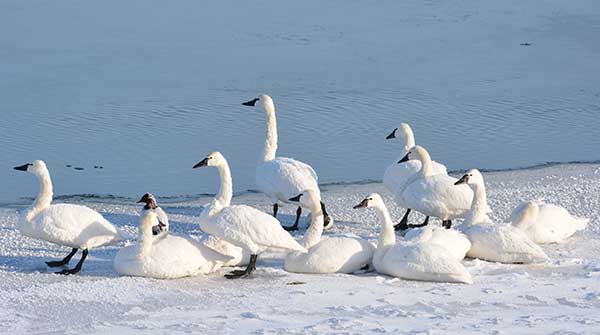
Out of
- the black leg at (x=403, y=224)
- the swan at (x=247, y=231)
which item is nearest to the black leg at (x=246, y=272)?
the swan at (x=247, y=231)

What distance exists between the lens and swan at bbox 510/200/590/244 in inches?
388

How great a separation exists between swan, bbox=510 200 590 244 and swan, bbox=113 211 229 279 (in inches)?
103

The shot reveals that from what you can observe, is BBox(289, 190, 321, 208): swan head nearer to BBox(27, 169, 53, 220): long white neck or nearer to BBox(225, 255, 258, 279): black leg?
BBox(225, 255, 258, 279): black leg

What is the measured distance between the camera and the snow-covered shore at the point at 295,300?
7621mm

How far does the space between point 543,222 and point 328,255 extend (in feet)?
6.60

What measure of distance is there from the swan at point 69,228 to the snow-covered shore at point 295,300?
0.64 ft

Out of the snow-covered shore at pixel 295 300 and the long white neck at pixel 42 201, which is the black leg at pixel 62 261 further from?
the long white neck at pixel 42 201

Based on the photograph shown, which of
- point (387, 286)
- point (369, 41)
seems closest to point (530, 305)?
point (387, 286)

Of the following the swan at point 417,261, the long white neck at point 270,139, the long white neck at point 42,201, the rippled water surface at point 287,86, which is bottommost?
the rippled water surface at point 287,86

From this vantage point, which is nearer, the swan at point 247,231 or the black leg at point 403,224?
the swan at point 247,231

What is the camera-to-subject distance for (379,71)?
18.8m

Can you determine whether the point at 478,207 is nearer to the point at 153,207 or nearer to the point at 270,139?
the point at 153,207

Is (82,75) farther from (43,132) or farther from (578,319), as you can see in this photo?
(578,319)

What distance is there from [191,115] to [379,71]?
3936 mm
